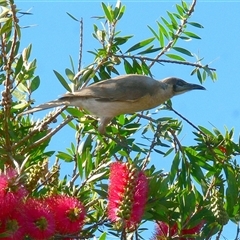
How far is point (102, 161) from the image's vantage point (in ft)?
10.6

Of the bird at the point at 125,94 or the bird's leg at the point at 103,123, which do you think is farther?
the bird at the point at 125,94

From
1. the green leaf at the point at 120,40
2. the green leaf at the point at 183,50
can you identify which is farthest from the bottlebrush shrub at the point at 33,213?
the green leaf at the point at 183,50

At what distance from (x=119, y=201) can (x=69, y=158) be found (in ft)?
2.68

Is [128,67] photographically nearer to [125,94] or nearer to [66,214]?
[125,94]

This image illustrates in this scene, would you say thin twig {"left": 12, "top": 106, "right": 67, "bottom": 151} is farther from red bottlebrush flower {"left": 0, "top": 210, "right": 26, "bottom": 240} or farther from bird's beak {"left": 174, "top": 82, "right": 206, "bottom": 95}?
Answer: bird's beak {"left": 174, "top": 82, "right": 206, "bottom": 95}

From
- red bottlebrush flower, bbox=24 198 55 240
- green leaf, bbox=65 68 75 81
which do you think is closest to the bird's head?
green leaf, bbox=65 68 75 81

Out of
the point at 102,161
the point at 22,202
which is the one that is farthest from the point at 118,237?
the point at 22,202

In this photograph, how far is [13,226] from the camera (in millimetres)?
2408

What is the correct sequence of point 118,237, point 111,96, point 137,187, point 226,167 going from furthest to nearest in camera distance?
point 111,96 → point 226,167 → point 118,237 → point 137,187

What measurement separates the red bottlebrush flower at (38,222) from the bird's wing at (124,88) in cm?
124

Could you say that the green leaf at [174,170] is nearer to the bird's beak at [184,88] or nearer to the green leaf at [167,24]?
the green leaf at [167,24]

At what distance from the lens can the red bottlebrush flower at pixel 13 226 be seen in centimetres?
238

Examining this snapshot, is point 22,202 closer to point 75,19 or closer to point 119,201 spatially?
point 119,201

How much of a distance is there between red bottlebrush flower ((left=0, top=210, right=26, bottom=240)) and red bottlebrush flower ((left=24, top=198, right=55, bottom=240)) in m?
0.04
